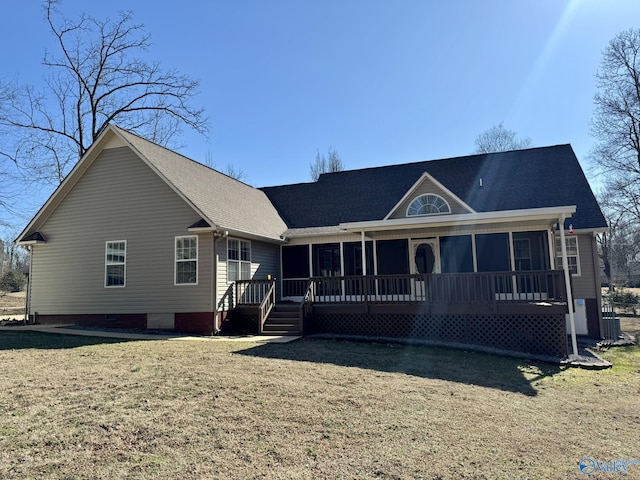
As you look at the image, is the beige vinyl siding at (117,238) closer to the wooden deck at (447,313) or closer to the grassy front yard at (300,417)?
the wooden deck at (447,313)

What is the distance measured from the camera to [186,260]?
13.2 m

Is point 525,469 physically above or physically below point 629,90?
below

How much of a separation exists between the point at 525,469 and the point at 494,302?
7.35 meters

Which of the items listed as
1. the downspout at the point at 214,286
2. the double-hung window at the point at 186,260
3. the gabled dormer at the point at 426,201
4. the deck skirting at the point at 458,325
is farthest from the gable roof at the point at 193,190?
the gabled dormer at the point at 426,201

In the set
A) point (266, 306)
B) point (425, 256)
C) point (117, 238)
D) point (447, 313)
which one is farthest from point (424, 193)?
point (117, 238)

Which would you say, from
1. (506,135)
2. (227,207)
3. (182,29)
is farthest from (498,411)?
(506,135)

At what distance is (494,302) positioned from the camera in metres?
10.9

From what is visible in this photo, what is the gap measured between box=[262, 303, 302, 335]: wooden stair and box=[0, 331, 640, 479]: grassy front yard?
362 cm

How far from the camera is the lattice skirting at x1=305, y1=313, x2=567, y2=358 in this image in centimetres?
1052

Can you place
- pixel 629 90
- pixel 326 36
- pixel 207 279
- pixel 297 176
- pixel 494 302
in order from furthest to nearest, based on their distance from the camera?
pixel 297 176 → pixel 629 90 → pixel 326 36 → pixel 207 279 → pixel 494 302

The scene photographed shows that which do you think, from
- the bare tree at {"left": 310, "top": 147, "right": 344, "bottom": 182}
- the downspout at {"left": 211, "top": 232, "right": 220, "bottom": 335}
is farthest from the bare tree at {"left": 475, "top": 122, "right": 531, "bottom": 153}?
the downspout at {"left": 211, "top": 232, "right": 220, "bottom": 335}

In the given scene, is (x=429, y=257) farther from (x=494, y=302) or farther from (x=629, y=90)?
(x=629, y=90)

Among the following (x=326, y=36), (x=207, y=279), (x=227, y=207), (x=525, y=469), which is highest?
(x=326, y=36)

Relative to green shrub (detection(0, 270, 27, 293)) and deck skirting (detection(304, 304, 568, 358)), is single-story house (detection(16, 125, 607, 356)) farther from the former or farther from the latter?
green shrub (detection(0, 270, 27, 293))
